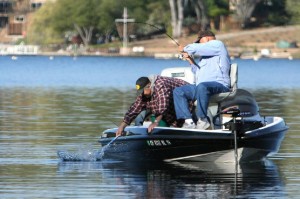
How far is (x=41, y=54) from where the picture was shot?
493 ft

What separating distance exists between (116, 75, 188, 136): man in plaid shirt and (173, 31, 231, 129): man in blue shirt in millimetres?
243

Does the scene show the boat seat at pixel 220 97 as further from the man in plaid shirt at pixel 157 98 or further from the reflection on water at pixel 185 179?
the reflection on water at pixel 185 179

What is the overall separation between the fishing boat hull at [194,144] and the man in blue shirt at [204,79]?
0.32 metres

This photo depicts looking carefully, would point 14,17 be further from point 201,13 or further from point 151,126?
point 151,126

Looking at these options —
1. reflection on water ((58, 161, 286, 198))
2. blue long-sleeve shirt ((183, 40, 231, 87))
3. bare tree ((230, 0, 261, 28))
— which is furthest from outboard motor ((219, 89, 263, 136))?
bare tree ((230, 0, 261, 28))

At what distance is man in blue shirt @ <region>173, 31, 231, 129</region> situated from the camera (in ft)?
67.1

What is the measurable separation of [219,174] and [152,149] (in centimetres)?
159

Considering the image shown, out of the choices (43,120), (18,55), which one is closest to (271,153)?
(43,120)

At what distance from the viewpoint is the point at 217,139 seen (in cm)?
2027

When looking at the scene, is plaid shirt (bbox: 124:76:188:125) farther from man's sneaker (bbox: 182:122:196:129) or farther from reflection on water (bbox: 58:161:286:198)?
reflection on water (bbox: 58:161:286:198)

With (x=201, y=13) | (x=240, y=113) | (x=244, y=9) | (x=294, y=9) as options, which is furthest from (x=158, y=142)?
(x=201, y=13)

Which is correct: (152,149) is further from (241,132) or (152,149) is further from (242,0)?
(242,0)

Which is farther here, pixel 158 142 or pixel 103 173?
pixel 158 142

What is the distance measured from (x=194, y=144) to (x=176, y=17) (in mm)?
122741
